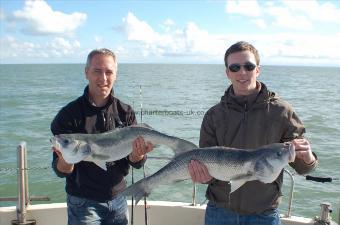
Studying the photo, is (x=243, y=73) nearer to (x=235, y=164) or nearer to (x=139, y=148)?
(x=235, y=164)

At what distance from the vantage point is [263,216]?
12.8ft

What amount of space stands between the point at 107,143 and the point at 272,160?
1.72m

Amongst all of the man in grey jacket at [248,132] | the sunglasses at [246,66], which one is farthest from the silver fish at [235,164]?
the sunglasses at [246,66]

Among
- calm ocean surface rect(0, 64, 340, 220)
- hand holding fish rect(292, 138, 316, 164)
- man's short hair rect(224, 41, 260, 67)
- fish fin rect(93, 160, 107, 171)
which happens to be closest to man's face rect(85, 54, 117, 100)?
fish fin rect(93, 160, 107, 171)

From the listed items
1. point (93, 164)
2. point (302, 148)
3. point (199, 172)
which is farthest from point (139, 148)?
point (302, 148)

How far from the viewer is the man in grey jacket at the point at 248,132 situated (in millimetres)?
3910

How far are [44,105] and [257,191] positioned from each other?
30.5 m

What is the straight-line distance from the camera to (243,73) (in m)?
3.99

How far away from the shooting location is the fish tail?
4117 mm

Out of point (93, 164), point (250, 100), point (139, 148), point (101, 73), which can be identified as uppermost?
point (101, 73)

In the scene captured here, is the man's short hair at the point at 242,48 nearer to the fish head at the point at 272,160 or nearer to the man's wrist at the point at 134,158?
the fish head at the point at 272,160

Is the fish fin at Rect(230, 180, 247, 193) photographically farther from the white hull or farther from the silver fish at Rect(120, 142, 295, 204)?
the white hull

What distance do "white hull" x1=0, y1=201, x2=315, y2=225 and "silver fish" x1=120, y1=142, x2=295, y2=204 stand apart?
2578 mm

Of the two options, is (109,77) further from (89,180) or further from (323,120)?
(323,120)
